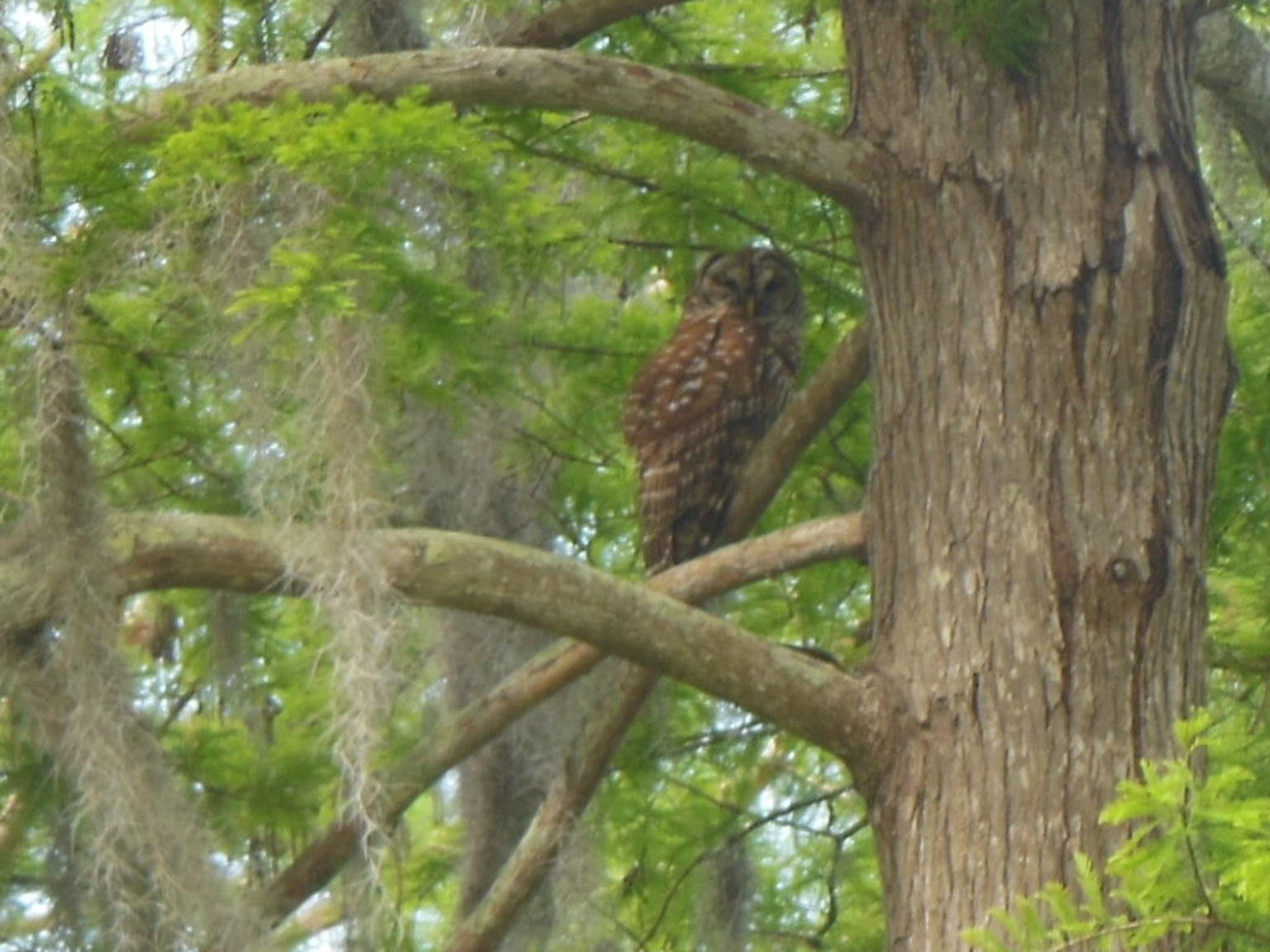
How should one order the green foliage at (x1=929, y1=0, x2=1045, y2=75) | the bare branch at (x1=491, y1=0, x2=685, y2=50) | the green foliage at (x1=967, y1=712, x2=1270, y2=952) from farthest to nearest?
1. the bare branch at (x1=491, y1=0, x2=685, y2=50)
2. the green foliage at (x1=929, y1=0, x2=1045, y2=75)
3. the green foliage at (x1=967, y1=712, x2=1270, y2=952)

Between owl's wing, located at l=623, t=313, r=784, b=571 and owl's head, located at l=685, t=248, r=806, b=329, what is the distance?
5cm

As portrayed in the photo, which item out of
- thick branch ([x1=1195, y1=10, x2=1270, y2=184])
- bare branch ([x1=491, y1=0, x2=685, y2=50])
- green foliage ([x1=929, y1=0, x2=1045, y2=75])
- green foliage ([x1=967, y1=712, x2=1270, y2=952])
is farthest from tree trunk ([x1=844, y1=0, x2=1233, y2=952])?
green foliage ([x1=967, y1=712, x2=1270, y2=952])

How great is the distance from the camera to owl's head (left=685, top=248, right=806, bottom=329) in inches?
237

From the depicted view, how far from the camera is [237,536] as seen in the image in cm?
380

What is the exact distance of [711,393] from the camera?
6.11 metres

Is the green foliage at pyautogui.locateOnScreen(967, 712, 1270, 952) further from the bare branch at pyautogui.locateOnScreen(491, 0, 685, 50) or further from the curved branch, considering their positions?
the bare branch at pyautogui.locateOnScreen(491, 0, 685, 50)

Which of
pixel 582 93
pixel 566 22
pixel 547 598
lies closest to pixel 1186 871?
pixel 547 598

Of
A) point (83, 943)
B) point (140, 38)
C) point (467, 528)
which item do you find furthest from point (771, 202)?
point (83, 943)

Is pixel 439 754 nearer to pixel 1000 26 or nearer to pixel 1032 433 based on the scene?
pixel 1032 433

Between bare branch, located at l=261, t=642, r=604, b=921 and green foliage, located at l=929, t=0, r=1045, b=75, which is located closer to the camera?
green foliage, located at l=929, t=0, r=1045, b=75

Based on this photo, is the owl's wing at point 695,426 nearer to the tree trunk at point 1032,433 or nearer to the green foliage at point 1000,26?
the tree trunk at point 1032,433

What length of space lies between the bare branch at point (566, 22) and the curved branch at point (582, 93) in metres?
0.56

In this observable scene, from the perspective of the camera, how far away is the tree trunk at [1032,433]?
4059 millimetres

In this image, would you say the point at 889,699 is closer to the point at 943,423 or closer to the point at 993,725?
the point at 993,725
